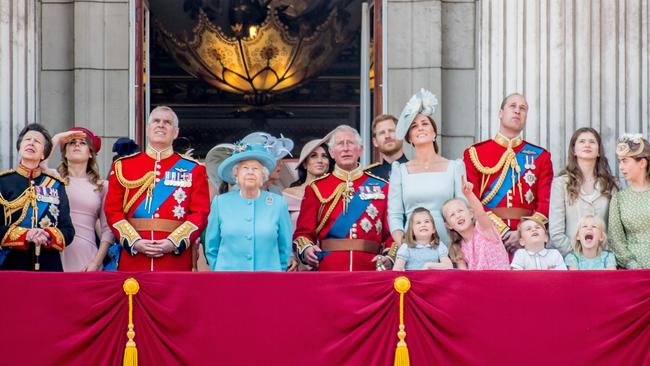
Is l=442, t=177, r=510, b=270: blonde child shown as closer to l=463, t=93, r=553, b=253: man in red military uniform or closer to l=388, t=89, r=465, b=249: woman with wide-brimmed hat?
l=388, t=89, r=465, b=249: woman with wide-brimmed hat

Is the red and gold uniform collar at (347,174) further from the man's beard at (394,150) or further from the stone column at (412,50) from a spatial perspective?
the stone column at (412,50)

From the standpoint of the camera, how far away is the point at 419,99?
1105 cm

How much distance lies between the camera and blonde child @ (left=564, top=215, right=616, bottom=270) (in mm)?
10469

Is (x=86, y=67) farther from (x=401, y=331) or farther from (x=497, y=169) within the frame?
(x=401, y=331)

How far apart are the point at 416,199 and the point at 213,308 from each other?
5.63 feet

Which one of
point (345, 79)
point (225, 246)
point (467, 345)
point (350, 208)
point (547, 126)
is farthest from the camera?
point (345, 79)

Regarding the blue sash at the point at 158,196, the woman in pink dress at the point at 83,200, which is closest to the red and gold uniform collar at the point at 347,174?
the blue sash at the point at 158,196

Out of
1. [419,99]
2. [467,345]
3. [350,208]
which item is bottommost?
[467,345]

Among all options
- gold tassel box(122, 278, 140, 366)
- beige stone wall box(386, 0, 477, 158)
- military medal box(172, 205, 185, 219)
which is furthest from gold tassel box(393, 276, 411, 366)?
beige stone wall box(386, 0, 477, 158)

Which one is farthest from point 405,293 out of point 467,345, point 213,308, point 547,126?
point 547,126

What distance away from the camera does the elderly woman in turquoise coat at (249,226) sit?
10484 millimetres

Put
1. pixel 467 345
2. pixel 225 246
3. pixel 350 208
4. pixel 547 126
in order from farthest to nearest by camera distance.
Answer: pixel 547 126
pixel 350 208
pixel 225 246
pixel 467 345

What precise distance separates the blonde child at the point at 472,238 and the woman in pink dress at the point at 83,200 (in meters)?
2.33

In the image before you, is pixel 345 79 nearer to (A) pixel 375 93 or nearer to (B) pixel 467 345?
(A) pixel 375 93
